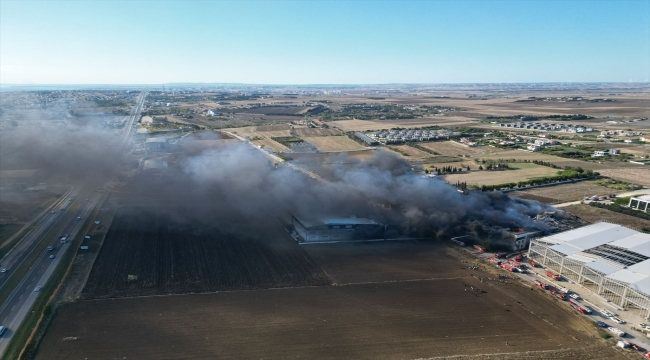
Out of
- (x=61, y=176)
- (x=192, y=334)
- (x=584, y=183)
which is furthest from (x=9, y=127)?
(x=584, y=183)

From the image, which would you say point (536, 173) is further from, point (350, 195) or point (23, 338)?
point (23, 338)

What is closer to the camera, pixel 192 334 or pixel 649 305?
pixel 192 334

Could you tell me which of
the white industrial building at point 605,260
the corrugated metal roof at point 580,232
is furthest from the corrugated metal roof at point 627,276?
the corrugated metal roof at point 580,232

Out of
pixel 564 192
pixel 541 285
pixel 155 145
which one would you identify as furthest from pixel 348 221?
pixel 155 145

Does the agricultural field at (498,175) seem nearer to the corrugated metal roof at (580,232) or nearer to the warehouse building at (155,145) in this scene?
the corrugated metal roof at (580,232)

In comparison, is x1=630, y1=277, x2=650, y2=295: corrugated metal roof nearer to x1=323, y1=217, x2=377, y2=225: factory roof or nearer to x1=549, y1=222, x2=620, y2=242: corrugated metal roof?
x1=549, y1=222, x2=620, y2=242: corrugated metal roof

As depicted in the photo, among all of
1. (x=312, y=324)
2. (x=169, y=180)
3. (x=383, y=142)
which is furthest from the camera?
(x=383, y=142)

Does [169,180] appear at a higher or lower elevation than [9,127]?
lower

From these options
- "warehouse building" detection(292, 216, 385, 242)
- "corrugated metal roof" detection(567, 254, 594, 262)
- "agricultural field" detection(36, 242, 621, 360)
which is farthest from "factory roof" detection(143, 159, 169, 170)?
"corrugated metal roof" detection(567, 254, 594, 262)

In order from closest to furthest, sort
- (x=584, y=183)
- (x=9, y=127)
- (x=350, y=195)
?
(x=350, y=195)
(x=584, y=183)
(x=9, y=127)
